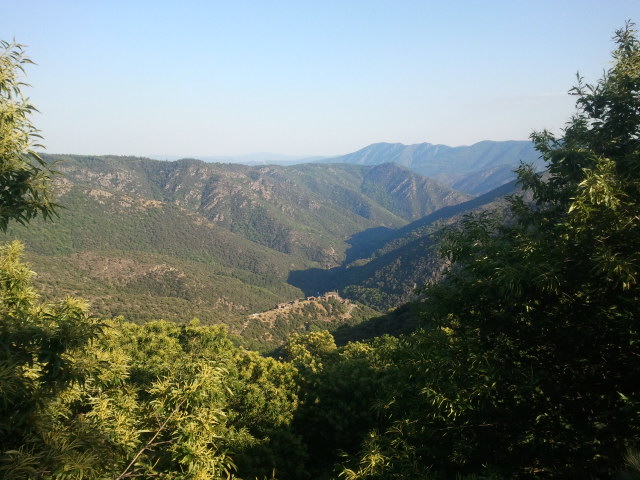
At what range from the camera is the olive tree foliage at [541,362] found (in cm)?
563

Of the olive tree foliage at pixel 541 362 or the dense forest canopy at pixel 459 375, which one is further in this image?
the olive tree foliage at pixel 541 362

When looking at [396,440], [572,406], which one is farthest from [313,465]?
[572,406]

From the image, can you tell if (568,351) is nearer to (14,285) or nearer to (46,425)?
(46,425)

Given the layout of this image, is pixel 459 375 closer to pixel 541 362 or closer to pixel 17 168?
pixel 541 362

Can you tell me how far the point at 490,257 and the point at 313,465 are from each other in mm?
18862

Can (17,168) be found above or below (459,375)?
above

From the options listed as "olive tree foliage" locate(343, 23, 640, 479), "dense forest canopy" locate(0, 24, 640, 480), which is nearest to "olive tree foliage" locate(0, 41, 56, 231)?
"dense forest canopy" locate(0, 24, 640, 480)

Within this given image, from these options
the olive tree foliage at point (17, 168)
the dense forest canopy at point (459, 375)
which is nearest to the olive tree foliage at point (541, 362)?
the dense forest canopy at point (459, 375)

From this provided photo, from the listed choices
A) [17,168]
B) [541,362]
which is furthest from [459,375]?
[17,168]

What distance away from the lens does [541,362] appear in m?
6.75

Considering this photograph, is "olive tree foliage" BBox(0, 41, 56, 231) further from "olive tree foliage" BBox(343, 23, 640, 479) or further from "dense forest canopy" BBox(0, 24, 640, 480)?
"olive tree foliage" BBox(343, 23, 640, 479)

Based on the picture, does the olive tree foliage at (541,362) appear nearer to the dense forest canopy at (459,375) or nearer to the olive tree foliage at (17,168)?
the dense forest canopy at (459,375)

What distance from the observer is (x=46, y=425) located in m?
4.73

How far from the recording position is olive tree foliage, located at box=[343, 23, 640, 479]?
222 inches
